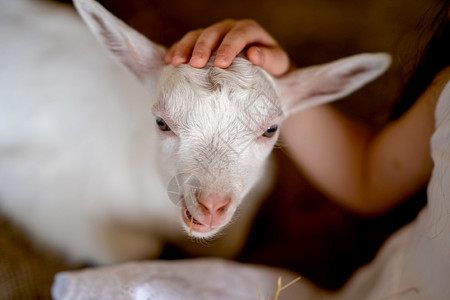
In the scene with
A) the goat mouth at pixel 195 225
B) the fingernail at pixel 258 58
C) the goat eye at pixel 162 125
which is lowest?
the goat mouth at pixel 195 225

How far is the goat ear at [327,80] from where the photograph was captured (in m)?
1.09

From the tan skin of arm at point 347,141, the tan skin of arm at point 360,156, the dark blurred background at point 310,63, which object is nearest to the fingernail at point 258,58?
the tan skin of arm at point 347,141

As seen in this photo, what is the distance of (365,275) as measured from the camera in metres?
1.25

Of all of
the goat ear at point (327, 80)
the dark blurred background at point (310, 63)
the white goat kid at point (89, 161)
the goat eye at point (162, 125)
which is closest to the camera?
the goat eye at point (162, 125)

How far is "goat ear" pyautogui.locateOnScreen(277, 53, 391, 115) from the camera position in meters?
1.09

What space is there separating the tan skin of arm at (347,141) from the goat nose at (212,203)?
0.32 m

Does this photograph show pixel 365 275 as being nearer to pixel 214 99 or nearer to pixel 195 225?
pixel 195 225

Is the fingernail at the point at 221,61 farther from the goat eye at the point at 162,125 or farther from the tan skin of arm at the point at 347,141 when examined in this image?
the goat eye at the point at 162,125

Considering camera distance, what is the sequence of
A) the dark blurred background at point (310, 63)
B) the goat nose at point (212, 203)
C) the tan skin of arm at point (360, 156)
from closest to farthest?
the goat nose at point (212, 203) → the tan skin of arm at point (360, 156) → the dark blurred background at point (310, 63)

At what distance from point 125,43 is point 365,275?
3.14 feet

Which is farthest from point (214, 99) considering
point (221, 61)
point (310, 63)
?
point (310, 63)

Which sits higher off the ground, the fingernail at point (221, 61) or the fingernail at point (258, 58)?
the fingernail at point (221, 61)

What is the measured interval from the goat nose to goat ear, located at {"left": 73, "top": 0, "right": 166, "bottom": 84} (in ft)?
1.43

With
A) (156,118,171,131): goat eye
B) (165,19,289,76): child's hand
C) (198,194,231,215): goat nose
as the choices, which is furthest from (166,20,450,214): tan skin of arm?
(198,194,231,215): goat nose
